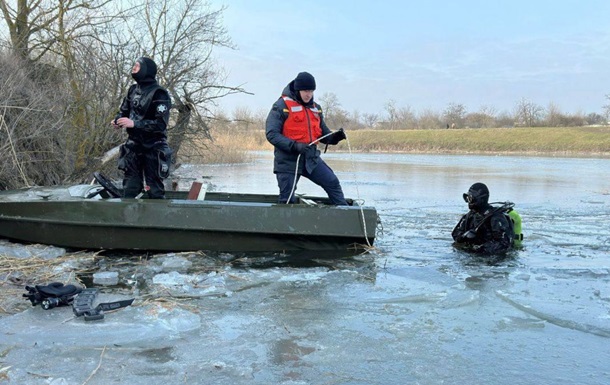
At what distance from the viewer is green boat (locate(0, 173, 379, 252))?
5500mm

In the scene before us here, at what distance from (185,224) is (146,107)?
1.23 m

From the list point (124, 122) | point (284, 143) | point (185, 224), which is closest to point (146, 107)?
point (124, 122)

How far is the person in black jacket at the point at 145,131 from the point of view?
574cm

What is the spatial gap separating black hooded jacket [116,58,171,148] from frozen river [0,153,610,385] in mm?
1382

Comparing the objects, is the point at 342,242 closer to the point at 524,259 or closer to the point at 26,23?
the point at 524,259

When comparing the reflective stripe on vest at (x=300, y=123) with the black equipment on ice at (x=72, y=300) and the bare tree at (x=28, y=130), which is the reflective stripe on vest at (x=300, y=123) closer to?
the black equipment on ice at (x=72, y=300)

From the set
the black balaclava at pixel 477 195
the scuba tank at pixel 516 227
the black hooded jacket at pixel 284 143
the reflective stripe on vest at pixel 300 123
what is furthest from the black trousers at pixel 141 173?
the scuba tank at pixel 516 227

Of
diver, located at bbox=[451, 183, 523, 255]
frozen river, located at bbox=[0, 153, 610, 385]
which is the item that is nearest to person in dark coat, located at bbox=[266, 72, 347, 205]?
frozen river, located at bbox=[0, 153, 610, 385]

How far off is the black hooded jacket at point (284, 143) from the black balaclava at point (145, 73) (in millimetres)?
1232

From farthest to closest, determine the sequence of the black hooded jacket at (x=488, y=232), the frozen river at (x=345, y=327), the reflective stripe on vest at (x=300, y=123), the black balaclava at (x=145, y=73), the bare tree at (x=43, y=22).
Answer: the bare tree at (x=43, y=22) < the black hooded jacket at (x=488, y=232) < the reflective stripe on vest at (x=300, y=123) < the black balaclava at (x=145, y=73) < the frozen river at (x=345, y=327)

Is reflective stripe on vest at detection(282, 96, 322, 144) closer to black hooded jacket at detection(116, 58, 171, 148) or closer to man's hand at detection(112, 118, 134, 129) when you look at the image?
black hooded jacket at detection(116, 58, 171, 148)

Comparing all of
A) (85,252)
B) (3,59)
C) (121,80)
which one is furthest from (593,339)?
(121,80)

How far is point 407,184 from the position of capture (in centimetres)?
1477

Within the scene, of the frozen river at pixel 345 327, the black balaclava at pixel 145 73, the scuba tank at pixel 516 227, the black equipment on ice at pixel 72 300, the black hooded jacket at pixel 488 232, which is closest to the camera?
the frozen river at pixel 345 327
